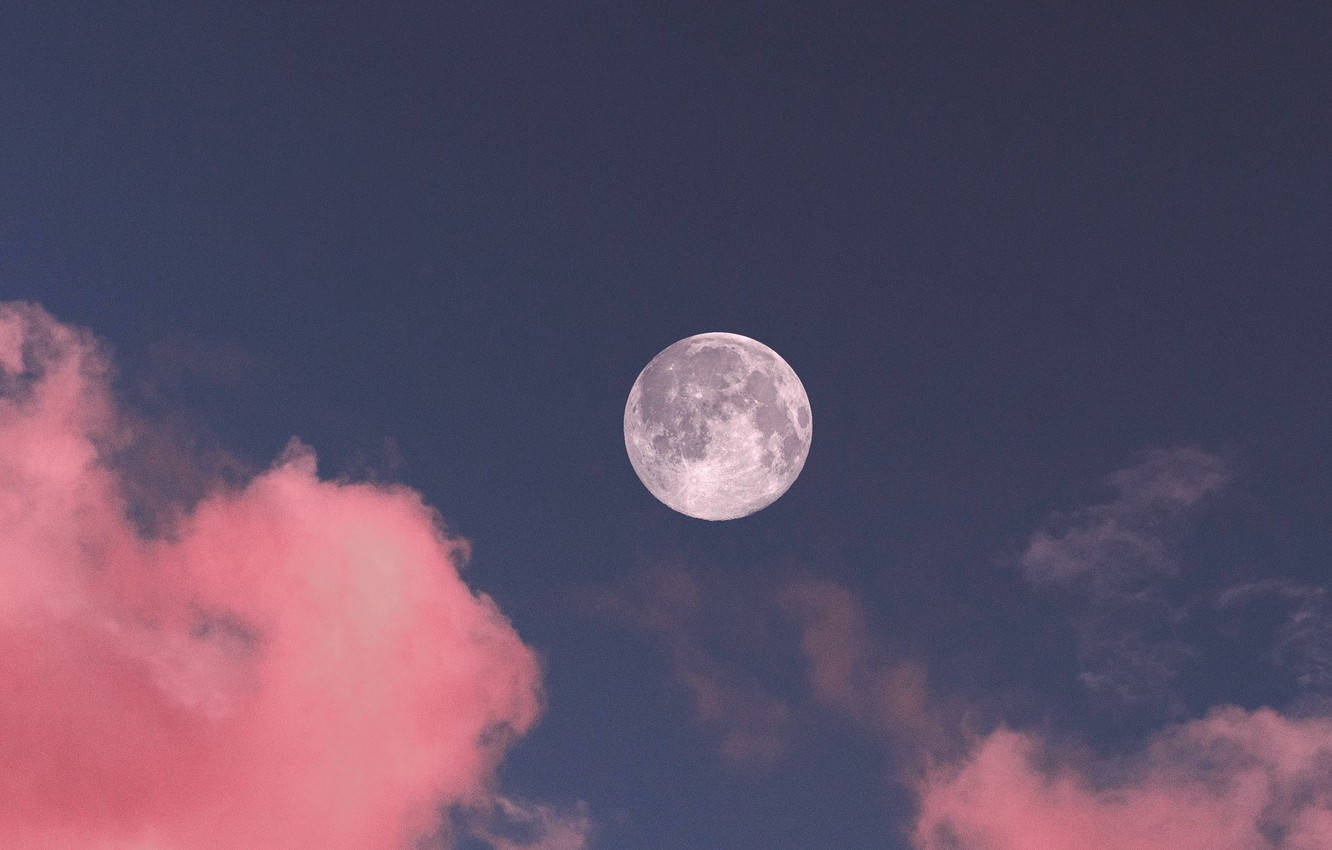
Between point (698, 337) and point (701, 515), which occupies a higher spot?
point (698, 337)

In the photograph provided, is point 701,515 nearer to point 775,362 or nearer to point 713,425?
point 713,425

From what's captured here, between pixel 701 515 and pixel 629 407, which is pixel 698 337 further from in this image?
pixel 701 515

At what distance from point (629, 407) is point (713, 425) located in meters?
5.92

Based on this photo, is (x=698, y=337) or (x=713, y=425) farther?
(x=698, y=337)

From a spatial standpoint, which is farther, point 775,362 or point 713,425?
point 775,362

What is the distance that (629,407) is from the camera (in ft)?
132

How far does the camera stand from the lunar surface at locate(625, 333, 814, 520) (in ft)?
119

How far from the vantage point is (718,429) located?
3606 centimetres

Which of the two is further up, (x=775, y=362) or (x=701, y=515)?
(x=775, y=362)

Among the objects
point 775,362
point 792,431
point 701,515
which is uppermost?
point 775,362

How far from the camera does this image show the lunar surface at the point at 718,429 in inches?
1426

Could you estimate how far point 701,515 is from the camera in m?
38.2

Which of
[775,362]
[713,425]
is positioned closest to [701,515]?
[713,425]

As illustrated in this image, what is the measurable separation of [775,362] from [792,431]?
3738 mm
